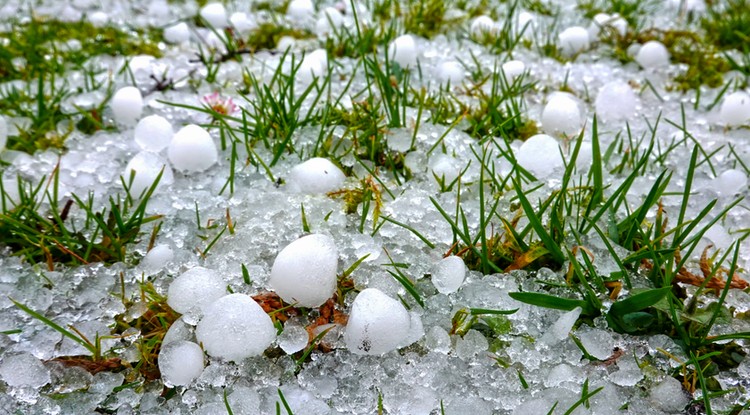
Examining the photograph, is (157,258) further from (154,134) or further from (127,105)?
(127,105)

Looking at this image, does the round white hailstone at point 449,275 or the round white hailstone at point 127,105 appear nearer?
the round white hailstone at point 449,275

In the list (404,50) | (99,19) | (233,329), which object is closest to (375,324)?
(233,329)

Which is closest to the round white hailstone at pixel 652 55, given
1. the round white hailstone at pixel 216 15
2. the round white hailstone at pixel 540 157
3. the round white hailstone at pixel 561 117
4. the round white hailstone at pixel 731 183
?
the round white hailstone at pixel 561 117

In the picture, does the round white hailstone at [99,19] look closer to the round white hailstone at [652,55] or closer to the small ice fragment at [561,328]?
the round white hailstone at [652,55]

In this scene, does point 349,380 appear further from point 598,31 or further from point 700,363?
point 598,31

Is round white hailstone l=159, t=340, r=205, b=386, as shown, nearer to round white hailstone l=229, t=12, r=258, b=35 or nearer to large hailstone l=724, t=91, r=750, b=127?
large hailstone l=724, t=91, r=750, b=127

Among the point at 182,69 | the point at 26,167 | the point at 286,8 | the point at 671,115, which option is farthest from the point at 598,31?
the point at 26,167
